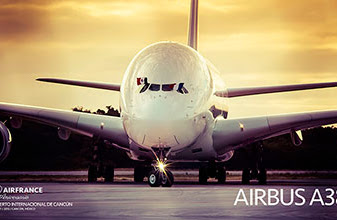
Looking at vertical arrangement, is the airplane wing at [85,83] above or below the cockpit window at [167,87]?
above

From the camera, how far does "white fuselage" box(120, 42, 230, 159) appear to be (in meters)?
23.9

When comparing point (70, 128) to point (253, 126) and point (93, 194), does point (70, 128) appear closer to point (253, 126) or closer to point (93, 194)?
point (253, 126)

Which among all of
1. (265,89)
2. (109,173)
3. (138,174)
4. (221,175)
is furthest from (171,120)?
(265,89)

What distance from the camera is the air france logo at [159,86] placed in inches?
956

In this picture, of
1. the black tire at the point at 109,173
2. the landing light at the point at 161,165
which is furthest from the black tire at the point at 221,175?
the landing light at the point at 161,165

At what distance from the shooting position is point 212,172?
29.2 m

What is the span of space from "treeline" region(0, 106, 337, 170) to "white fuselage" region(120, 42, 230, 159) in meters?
7.85

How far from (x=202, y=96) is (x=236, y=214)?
12710mm

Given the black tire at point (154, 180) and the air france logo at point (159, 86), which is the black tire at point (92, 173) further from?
the black tire at point (154, 180)

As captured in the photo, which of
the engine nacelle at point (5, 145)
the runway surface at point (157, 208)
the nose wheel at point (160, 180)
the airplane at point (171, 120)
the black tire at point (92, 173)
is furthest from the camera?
the black tire at point (92, 173)

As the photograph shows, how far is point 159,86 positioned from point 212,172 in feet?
19.2

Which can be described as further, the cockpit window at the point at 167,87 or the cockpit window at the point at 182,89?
the cockpit window at the point at 182,89

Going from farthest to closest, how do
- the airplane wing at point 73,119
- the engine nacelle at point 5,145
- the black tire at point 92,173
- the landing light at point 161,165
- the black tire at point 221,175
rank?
1. the black tire at point 221,175
2. the black tire at point 92,173
3. the airplane wing at point 73,119
4. the engine nacelle at point 5,145
5. the landing light at point 161,165

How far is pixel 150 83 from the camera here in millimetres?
24406
